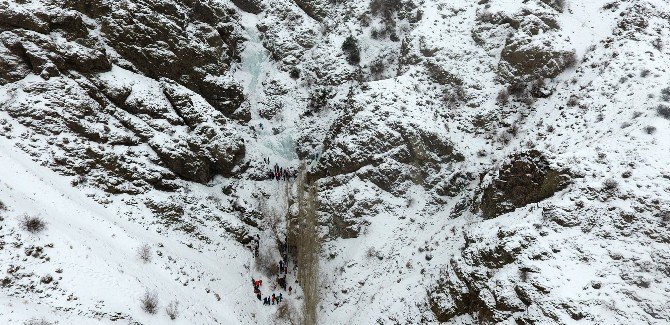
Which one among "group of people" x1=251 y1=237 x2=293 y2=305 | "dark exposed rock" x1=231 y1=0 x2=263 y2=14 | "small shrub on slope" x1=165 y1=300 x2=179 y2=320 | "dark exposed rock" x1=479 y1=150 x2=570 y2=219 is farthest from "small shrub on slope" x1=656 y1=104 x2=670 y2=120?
"dark exposed rock" x1=231 y1=0 x2=263 y2=14

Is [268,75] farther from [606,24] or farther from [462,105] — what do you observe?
[606,24]

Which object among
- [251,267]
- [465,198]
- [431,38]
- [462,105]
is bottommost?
[251,267]

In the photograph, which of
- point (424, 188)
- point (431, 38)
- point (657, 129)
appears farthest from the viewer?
point (431, 38)

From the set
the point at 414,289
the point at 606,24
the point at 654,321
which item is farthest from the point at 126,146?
the point at 606,24

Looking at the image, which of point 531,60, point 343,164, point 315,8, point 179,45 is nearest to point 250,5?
point 315,8

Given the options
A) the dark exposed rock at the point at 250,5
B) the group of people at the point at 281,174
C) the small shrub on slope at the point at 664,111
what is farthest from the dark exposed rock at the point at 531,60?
the dark exposed rock at the point at 250,5

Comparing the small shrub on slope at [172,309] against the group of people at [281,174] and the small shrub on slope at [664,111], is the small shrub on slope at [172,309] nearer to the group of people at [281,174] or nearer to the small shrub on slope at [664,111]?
the group of people at [281,174]
